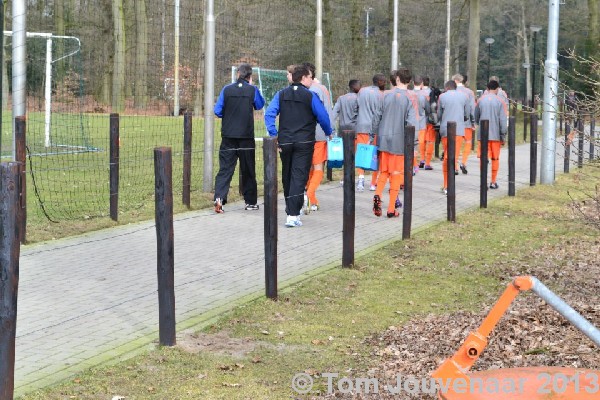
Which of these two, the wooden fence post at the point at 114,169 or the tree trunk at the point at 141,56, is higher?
the tree trunk at the point at 141,56

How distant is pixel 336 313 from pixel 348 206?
86.6 inches

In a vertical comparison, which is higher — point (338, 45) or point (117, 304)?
point (338, 45)

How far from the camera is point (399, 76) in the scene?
1488 centimetres

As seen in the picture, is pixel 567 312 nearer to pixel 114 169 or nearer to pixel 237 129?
pixel 114 169

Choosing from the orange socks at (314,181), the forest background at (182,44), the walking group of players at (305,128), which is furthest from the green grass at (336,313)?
the forest background at (182,44)

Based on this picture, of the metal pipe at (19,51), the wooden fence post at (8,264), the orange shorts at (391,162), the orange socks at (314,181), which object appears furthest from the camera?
the orange socks at (314,181)

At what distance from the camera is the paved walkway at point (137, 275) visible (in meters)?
7.53

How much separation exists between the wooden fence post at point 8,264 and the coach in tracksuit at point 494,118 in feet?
46.2

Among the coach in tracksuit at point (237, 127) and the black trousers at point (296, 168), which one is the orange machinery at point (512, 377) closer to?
the black trousers at point (296, 168)

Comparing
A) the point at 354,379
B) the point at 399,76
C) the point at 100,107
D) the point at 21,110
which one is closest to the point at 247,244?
the point at 21,110

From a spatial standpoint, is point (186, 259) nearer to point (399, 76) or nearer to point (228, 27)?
point (399, 76)

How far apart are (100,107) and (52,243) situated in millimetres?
11470

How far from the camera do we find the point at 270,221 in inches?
357

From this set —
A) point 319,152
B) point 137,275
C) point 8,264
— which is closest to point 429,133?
point 319,152
